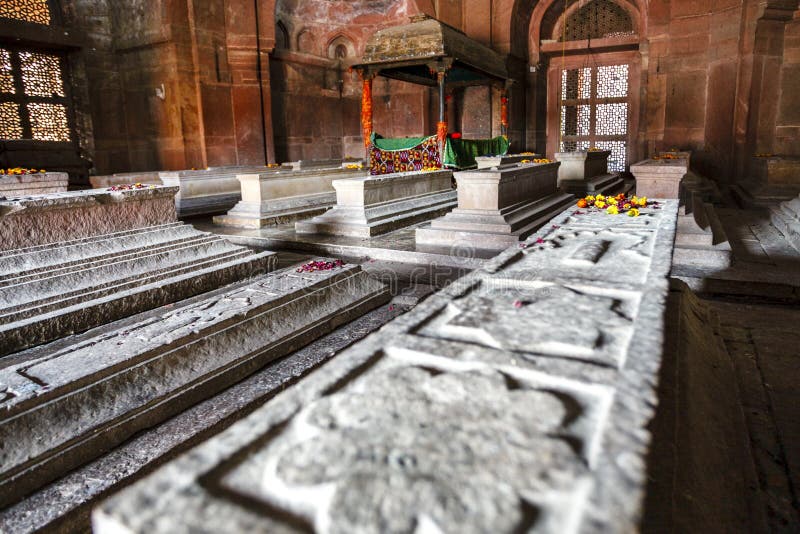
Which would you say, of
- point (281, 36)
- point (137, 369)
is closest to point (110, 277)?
point (137, 369)

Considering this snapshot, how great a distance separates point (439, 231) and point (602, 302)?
3.90 meters

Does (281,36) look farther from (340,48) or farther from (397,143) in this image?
(397,143)

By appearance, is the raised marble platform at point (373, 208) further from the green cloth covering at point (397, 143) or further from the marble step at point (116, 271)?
the green cloth covering at point (397, 143)

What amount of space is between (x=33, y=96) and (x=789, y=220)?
12.5 metres

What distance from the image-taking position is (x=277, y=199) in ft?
24.6

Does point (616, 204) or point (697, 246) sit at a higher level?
point (616, 204)

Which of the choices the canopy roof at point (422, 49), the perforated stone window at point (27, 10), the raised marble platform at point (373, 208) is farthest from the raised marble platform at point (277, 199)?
the perforated stone window at point (27, 10)

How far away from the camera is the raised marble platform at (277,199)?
7117mm

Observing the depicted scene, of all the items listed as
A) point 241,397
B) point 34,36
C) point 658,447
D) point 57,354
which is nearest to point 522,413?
point 658,447

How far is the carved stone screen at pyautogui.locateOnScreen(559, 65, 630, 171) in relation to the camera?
12094mm

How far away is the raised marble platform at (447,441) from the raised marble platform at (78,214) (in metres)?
3.04

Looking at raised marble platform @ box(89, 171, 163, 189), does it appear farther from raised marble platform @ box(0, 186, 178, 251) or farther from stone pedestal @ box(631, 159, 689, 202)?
stone pedestal @ box(631, 159, 689, 202)

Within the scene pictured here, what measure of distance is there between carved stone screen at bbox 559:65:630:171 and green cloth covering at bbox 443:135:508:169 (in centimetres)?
251

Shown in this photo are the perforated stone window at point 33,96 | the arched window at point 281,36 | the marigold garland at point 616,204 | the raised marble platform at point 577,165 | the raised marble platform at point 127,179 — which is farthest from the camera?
the arched window at point 281,36
